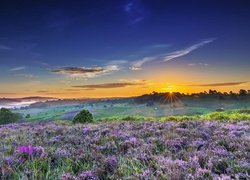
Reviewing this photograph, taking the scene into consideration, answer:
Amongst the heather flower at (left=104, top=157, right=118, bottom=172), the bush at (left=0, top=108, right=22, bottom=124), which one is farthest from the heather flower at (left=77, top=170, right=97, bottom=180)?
the bush at (left=0, top=108, right=22, bottom=124)

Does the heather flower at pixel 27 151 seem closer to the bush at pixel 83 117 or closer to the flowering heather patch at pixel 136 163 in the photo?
the flowering heather patch at pixel 136 163

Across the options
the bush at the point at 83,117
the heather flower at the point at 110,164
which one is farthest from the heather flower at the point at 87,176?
the bush at the point at 83,117

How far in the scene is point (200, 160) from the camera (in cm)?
439

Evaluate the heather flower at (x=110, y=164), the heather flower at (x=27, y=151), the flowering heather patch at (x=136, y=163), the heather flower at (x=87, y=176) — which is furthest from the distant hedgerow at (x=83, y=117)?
the heather flower at (x=87, y=176)

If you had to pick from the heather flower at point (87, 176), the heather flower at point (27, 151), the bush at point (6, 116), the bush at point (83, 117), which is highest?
the heather flower at point (27, 151)

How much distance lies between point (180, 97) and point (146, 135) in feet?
203

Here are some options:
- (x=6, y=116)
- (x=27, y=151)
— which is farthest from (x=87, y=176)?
(x=6, y=116)

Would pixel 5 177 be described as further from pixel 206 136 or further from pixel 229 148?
pixel 206 136

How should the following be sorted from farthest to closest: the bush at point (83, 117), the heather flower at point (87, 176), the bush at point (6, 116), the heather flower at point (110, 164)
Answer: the bush at point (6, 116) → the bush at point (83, 117) → the heather flower at point (110, 164) → the heather flower at point (87, 176)

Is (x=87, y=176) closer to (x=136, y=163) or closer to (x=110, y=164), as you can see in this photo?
(x=110, y=164)

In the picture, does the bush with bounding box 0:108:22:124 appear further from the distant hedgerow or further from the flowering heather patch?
the flowering heather patch

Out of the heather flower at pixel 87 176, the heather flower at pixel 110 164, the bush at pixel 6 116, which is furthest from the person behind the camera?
the bush at pixel 6 116

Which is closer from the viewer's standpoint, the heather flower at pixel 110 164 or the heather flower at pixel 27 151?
the heather flower at pixel 110 164

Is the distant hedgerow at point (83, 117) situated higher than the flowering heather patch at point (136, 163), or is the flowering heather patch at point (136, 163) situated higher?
the flowering heather patch at point (136, 163)
